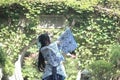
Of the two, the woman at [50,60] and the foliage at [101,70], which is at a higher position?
the woman at [50,60]

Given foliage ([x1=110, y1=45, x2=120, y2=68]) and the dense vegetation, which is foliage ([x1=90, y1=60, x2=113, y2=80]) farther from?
the dense vegetation

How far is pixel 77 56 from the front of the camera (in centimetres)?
978

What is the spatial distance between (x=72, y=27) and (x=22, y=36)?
1.17m

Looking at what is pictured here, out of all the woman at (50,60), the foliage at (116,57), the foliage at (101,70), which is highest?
the woman at (50,60)

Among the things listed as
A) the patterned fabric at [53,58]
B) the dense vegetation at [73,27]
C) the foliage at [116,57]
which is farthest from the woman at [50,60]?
the dense vegetation at [73,27]

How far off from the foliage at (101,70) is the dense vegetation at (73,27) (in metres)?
1.74

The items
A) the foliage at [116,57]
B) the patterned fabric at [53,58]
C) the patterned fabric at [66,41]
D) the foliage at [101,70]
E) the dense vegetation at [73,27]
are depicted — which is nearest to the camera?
the patterned fabric at [53,58]

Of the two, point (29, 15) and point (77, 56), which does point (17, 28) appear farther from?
point (77, 56)

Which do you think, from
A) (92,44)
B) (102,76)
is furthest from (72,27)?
(102,76)

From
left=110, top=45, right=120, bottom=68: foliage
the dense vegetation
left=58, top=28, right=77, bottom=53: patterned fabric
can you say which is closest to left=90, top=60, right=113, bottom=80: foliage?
left=110, top=45, right=120, bottom=68: foliage

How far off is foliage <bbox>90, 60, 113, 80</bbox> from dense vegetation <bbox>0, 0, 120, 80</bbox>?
5.71 ft

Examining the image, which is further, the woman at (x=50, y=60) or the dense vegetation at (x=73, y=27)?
the dense vegetation at (x=73, y=27)

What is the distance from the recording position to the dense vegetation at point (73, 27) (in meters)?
9.66

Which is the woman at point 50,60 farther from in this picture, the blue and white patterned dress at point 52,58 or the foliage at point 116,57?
the foliage at point 116,57
